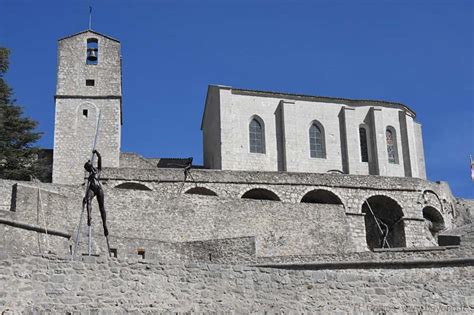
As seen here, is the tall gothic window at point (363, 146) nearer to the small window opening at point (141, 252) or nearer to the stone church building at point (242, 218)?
the stone church building at point (242, 218)

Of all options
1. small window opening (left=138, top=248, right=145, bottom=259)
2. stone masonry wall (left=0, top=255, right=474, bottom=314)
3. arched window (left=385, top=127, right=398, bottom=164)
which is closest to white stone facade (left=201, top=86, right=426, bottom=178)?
arched window (left=385, top=127, right=398, bottom=164)

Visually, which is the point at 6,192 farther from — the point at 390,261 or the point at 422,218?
the point at 422,218

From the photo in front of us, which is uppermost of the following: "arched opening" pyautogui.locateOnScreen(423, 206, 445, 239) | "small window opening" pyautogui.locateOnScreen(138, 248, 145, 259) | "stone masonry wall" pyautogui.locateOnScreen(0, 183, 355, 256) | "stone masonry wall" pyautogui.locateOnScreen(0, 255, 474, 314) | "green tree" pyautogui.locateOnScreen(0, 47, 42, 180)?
"green tree" pyautogui.locateOnScreen(0, 47, 42, 180)

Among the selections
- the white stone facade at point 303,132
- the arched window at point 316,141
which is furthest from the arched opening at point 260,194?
the arched window at point 316,141

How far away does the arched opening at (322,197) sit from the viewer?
37.3 m

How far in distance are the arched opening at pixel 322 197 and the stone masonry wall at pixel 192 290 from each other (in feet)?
59.4

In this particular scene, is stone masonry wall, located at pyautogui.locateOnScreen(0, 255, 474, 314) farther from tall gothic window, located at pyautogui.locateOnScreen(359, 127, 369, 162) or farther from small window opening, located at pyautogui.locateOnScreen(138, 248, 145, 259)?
tall gothic window, located at pyautogui.locateOnScreen(359, 127, 369, 162)

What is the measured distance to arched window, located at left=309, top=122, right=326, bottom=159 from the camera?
4503 centimetres

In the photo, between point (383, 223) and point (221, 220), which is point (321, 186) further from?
point (221, 220)

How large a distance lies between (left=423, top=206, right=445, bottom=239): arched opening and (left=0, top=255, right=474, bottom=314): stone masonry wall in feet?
65.1

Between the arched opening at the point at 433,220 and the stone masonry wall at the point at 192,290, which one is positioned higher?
the arched opening at the point at 433,220

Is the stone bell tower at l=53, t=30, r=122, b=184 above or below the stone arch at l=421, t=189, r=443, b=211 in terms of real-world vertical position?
above

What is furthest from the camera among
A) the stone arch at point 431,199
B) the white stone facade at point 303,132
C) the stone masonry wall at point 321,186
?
the white stone facade at point 303,132

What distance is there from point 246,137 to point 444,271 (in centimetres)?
2235
